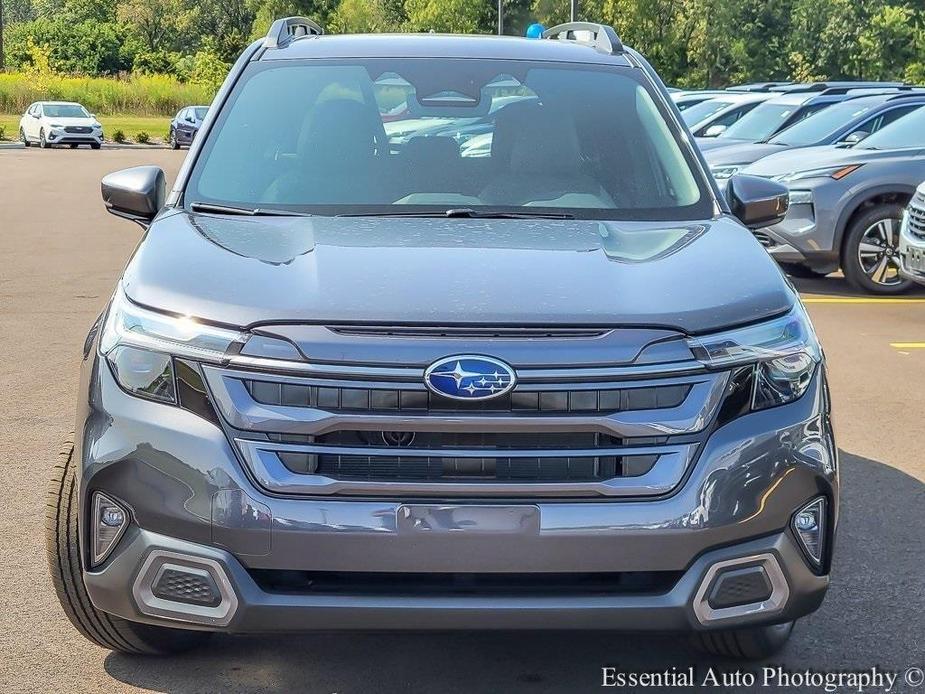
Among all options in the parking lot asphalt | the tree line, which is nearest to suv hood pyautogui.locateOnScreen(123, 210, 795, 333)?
the parking lot asphalt

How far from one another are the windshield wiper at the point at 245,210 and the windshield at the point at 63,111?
41.5 meters

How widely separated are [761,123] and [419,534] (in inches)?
600

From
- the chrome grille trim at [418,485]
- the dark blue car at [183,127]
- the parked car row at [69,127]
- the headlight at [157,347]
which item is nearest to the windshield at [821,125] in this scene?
the chrome grille trim at [418,485]

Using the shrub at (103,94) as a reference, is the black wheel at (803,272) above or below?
above

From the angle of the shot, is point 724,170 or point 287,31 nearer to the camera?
point 287,31

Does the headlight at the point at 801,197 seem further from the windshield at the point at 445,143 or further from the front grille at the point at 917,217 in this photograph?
the windshield at the point at 445,143

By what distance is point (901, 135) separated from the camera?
1237 centimetres

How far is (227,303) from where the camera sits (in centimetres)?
324

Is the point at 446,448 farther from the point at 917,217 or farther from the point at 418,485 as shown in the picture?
the point at 917,217

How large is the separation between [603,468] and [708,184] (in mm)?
1588

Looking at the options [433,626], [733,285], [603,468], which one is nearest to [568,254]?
[733,285]

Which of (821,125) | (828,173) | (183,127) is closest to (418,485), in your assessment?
(828,173)

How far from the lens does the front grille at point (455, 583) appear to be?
10.2ft

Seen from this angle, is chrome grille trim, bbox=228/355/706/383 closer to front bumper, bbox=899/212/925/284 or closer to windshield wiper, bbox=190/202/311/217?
windshield wiper, bbox=190/202/311/217
